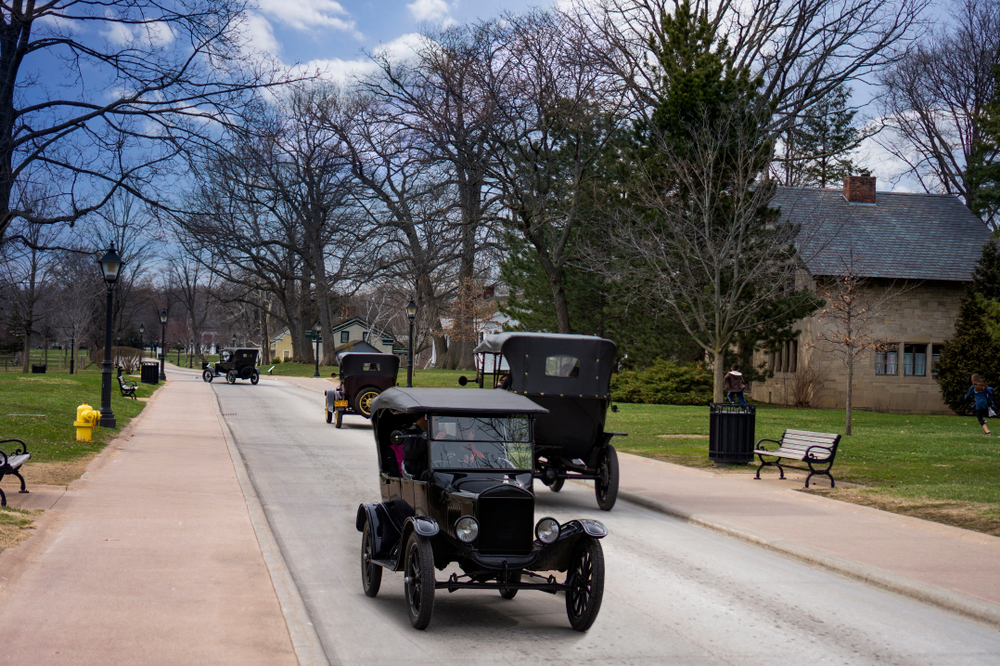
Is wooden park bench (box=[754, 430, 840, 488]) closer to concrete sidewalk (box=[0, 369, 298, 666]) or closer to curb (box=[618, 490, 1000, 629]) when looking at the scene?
curb (box=[618, 490, 1000, 629])

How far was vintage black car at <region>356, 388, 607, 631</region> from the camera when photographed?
22.0 ft

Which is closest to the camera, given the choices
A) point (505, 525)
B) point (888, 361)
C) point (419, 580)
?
point (419, 580)

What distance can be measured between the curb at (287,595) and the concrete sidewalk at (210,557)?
2 centimetres

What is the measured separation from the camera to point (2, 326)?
60188 mm

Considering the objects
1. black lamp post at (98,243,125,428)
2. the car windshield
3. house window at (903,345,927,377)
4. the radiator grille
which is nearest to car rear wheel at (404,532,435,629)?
the radiator grille

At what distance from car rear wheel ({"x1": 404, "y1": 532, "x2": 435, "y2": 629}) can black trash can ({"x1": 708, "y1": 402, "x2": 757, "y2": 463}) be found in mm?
11110

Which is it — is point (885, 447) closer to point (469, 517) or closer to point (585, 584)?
point (585, 584)

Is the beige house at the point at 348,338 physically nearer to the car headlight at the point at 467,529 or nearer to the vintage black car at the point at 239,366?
the vintage black car at the point at 239,366

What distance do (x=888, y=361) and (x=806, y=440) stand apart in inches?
1005

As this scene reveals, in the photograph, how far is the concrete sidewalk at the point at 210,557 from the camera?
6000 mm

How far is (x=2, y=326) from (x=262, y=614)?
6232 centimetres

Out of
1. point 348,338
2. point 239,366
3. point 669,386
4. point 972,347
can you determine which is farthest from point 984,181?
point 348,338

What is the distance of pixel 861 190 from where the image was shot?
42.1 metres

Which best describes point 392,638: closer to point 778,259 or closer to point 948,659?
point 948,659
